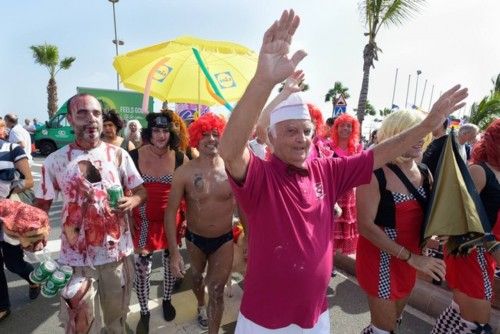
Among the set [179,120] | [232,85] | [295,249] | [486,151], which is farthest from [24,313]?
[486,151]

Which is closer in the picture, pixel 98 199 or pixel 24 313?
pixel 98 199

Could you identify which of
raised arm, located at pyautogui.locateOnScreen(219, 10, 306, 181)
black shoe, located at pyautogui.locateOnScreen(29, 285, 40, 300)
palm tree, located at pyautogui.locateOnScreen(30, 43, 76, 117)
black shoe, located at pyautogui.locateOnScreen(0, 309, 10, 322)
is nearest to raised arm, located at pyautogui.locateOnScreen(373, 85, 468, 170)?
raised arm, located at pyautogui.locateOnScreen(219, 10, 306, 181)

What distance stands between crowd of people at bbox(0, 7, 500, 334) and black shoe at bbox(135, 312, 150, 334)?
0.06 ft

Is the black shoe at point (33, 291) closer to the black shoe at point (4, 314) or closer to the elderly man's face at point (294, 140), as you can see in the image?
the black shoe at point (4, 314)

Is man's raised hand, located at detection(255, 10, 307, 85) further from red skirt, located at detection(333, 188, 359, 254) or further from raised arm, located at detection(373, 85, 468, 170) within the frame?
red skirt, located at detection(333, 188, 359, 254)

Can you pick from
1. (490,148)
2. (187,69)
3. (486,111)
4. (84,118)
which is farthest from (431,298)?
(486,111)

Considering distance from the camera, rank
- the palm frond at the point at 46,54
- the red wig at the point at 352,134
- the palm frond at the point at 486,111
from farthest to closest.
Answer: the palm frond at the point at 46,54, the palm frond at the point at 486,111, the red wig at the point at 352,134

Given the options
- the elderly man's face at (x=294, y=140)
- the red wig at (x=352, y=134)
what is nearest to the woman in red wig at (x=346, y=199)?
the red wig at (x=352, y=134)

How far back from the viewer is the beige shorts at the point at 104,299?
2.30 meters

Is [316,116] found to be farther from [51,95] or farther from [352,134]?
[51,95]

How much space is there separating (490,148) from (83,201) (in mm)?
2898

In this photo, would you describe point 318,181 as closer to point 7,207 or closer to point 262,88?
point 262,88

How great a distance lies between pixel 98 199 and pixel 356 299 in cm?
318

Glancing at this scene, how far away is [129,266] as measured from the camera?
103 inches
